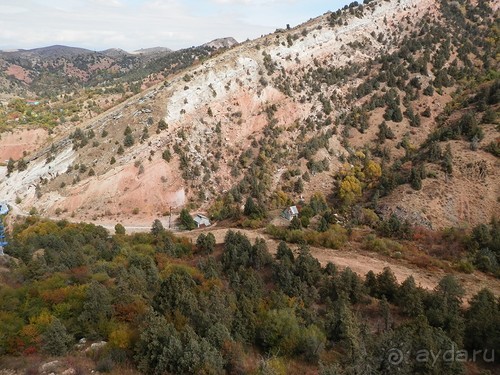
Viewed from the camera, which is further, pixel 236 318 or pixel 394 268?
pixel 394 268

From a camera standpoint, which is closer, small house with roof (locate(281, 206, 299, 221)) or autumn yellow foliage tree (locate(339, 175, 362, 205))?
small house with roof (locate(281, 206, 299, 221))

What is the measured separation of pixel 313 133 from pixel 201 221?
28412 mm

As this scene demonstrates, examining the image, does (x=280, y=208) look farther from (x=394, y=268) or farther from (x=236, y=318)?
(x=236, y=318)

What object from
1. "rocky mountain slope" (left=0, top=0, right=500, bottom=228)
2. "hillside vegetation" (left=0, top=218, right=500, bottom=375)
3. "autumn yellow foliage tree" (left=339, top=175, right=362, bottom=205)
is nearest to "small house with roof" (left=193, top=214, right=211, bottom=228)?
"rocky mountain slope" (left=0, top=0, right=500, bottom=228)

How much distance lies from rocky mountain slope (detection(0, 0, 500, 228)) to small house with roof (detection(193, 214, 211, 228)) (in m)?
2.07

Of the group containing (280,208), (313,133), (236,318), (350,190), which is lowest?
(280,208)

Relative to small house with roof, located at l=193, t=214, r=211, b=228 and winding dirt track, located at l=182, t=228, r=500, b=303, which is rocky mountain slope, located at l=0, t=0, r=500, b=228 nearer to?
small house with roof, located at l=193, t=214, r=211, b=228

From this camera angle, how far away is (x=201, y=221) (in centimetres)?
5184

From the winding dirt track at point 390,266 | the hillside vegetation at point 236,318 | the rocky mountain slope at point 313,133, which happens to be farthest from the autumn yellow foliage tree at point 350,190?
the hillside vegetation at point 236,318

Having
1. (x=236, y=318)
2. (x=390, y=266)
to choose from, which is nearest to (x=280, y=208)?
(x=390, y=266)

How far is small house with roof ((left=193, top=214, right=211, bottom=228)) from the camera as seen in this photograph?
2025 inches

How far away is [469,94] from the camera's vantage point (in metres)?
69.1

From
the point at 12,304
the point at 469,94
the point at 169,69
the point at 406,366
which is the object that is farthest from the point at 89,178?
the point at 169,69

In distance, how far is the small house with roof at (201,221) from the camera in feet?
169
